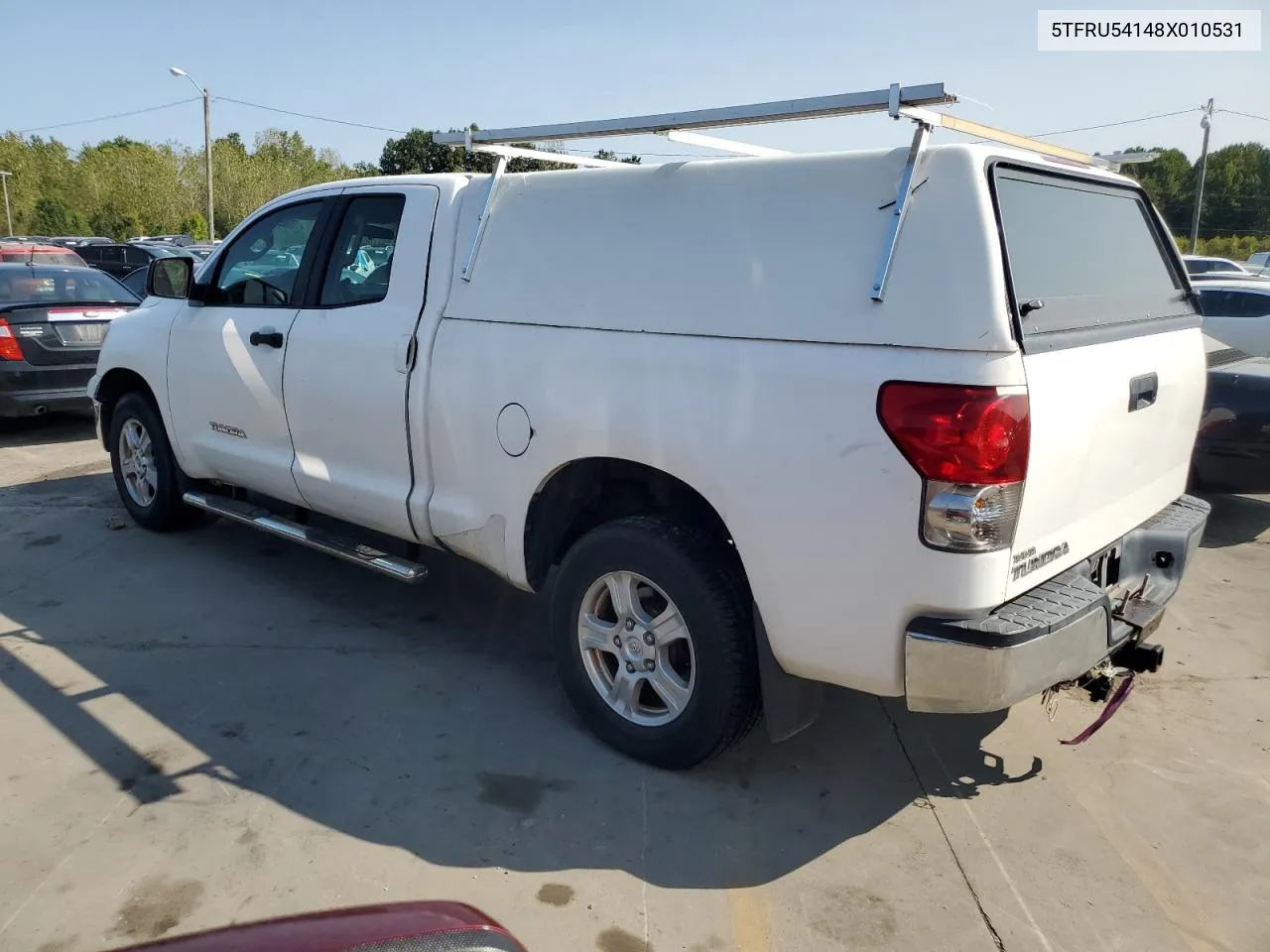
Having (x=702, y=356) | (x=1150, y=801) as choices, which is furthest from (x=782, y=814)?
(x=702, y=356)

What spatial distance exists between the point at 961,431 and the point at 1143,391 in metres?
1.01

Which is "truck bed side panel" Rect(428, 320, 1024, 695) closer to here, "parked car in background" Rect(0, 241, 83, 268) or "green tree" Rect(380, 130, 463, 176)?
"parked car in background" Rect(0, 241, 83, 268)

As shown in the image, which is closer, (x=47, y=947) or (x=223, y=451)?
(x=47, y=947)

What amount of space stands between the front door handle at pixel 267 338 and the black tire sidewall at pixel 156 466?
126cm

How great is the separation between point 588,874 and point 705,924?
401mm

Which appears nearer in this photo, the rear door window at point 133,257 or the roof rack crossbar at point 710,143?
the roof rack crossbar at point 710,143

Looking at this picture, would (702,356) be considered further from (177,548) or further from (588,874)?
(177,548)

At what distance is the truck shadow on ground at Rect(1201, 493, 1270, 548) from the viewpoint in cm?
665

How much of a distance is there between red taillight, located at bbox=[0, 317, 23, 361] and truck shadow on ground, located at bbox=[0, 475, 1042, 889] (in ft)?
13.1

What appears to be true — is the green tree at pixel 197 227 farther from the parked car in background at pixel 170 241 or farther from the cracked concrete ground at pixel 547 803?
the cracked concrete ground at pixel 547 803

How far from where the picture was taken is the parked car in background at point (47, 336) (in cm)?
861

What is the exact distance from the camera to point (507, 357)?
376cm

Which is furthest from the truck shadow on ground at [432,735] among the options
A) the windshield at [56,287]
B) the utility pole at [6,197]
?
the utility pole at [6,197]

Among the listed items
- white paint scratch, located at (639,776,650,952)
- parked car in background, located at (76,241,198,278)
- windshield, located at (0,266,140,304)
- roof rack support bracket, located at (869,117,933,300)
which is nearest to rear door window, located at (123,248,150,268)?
parked car in background, located at (76,241,198,278)
